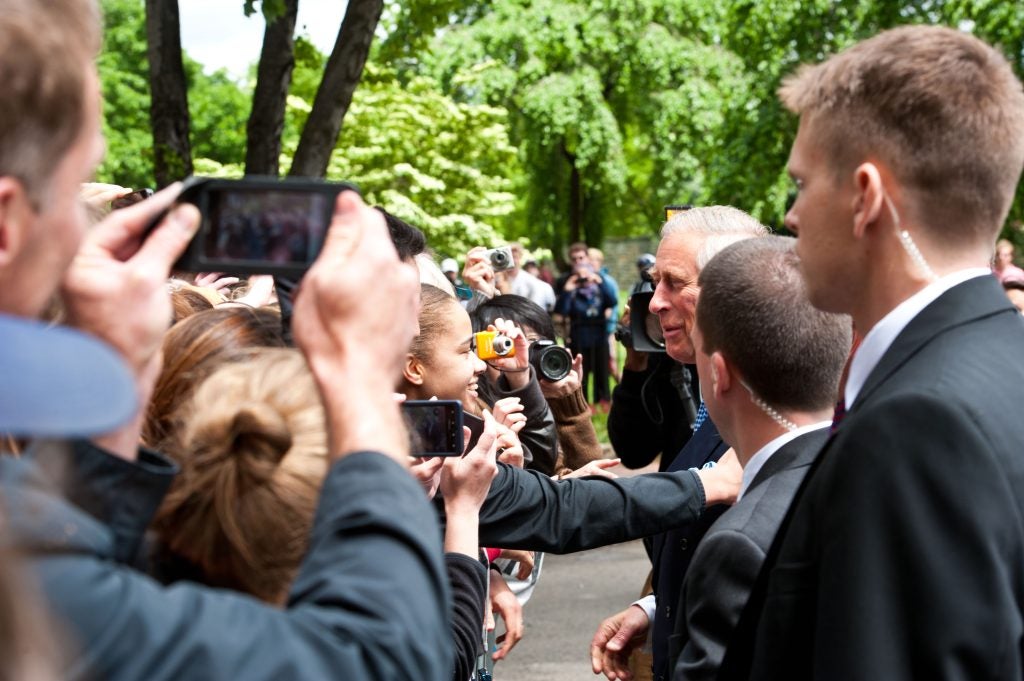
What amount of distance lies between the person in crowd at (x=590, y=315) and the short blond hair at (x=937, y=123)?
1451 centimetres

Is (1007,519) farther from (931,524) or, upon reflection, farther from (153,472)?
(153,472)

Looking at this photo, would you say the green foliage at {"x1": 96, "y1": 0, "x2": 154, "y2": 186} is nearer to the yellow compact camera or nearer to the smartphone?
the yellow compact camera

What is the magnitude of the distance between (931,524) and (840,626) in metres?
0.19

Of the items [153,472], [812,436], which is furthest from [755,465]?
[153,472]

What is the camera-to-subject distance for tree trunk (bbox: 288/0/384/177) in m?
8.23

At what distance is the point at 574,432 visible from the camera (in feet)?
19.3

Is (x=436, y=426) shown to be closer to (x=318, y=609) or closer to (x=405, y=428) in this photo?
(x=405, y=428)

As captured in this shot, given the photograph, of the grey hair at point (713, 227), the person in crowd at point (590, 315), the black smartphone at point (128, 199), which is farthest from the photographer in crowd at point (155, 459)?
the person in crowd at point (590, 315)

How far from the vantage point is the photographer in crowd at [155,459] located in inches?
46.3

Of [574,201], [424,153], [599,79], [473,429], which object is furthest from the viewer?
[574,201]

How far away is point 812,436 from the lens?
8.70ft

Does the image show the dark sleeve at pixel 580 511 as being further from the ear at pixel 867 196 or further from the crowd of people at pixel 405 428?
the ear at pixel 867 196

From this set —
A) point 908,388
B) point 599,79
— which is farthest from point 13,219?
point 599,79

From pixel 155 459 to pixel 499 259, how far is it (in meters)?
5.19
